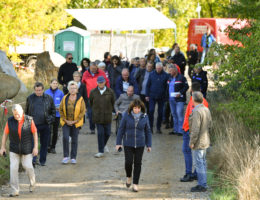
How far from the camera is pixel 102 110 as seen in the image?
1303 centimetres

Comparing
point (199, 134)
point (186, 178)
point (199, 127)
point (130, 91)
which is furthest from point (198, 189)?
point (130, 91)

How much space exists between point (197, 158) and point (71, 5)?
30.1m

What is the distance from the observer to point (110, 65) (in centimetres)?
1794

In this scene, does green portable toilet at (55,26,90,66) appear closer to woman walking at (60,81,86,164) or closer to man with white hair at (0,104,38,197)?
woman walking at (60,81,86,164)

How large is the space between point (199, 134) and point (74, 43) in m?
22.7

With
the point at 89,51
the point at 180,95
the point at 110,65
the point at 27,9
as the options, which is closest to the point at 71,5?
the point at 89,51

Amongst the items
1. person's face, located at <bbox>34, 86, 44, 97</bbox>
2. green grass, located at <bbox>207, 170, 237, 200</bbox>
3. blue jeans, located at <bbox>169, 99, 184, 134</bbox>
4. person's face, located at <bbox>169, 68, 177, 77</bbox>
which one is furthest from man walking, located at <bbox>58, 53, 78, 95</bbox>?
green grass, located at <bbox>207, 170, 237, 200</bbox>

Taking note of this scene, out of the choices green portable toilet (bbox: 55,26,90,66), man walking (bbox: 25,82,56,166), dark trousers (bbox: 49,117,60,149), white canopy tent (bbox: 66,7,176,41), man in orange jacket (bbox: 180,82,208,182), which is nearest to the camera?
man in orange jacket (bbox: 180,82,208,182)

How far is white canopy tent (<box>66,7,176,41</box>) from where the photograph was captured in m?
27.8

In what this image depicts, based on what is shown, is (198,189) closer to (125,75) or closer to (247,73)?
(247,73)

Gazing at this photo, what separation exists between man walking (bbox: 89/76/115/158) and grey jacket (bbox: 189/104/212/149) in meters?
3.41

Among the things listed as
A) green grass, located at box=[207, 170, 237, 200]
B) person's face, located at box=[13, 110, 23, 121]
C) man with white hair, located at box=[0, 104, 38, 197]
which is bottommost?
green grass, located at box=[207, 170, 237, 200]

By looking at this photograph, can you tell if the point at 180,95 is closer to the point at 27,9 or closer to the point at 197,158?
the point at 197,158

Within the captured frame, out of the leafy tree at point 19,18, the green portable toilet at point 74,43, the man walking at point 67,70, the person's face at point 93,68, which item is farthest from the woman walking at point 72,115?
the green portable toilet at point 74,43
